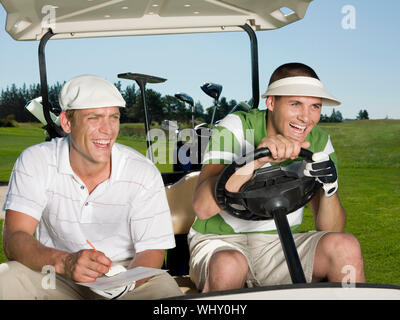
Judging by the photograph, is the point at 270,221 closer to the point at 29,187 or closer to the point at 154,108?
the point at 29,187

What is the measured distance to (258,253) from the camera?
2.29 meters

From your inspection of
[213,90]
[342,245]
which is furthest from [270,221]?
[213,90]

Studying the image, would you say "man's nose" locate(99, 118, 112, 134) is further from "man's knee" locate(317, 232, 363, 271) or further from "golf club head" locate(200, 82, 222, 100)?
"golf club head" locate(200, 82, 222, 100)

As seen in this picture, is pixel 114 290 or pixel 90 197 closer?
pixel 114 290

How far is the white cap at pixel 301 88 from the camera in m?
2.12

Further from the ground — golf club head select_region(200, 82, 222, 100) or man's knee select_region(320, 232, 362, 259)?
golf club head select_region(200, 82, 222, 100)

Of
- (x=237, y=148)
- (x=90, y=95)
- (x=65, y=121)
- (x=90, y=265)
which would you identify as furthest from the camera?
A: (x=237, y=148)

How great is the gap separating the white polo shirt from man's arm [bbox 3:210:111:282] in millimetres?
67

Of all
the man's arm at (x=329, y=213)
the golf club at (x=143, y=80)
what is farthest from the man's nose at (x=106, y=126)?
the golf club at (x=143, y=80)

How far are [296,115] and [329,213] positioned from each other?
1.52 ft

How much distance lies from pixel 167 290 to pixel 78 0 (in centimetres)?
125

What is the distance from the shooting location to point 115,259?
214cm

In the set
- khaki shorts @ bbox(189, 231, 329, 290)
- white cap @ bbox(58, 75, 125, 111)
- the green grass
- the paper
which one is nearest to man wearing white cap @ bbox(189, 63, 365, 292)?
khaki shorts @ bbox(189, 231, 329, 290)

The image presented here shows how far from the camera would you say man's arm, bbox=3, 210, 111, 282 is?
5.48ft
